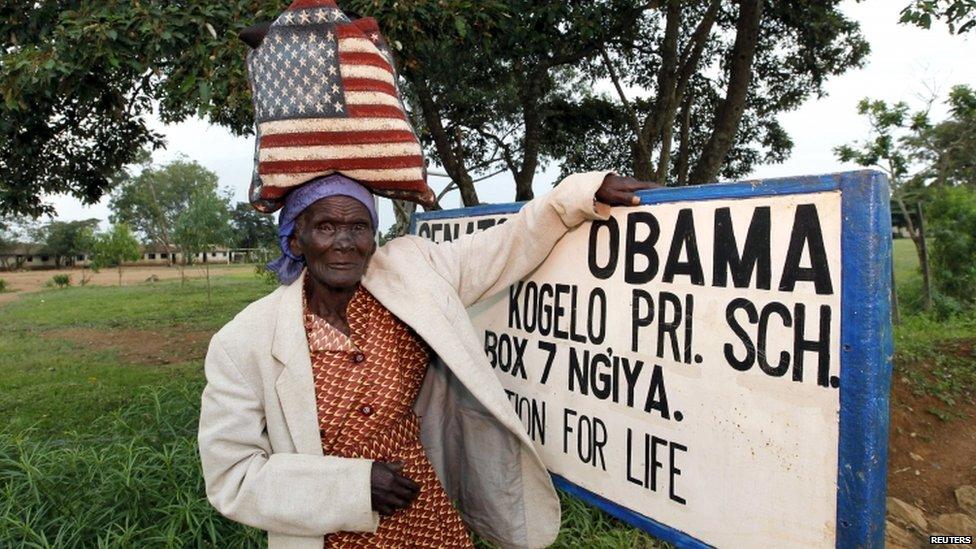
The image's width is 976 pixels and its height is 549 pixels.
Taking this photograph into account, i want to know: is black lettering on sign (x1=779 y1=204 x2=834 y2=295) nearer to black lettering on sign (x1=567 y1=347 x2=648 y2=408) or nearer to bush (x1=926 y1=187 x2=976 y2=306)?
black lettering on sign (x1=567 y1=347 x2=648 y2=408)

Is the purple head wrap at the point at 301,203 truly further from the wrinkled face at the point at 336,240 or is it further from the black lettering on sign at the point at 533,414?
the black lettering on sign at the point at 533,414

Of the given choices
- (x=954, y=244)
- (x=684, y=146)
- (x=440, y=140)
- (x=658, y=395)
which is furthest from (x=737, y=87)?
(x=954, y=244)

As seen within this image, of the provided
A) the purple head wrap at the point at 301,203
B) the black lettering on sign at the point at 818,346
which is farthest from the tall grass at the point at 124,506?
the black lettering on sign at the point at 818,346

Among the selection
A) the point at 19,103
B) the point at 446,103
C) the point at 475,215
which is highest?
the point at 446,103

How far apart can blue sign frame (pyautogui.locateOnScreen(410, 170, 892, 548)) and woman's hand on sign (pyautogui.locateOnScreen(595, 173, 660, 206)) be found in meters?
0.42

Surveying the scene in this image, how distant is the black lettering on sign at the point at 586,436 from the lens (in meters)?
1.60

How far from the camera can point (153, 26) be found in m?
3.21

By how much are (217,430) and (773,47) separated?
28.0 ft

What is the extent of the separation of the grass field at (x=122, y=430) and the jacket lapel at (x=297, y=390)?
109 cm

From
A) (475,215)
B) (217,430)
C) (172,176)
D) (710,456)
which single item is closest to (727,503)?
(710,456)

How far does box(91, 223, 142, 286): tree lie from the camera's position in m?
25.6

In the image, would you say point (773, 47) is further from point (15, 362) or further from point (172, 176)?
point (172, 176)

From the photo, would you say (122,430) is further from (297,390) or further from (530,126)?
(530,126)

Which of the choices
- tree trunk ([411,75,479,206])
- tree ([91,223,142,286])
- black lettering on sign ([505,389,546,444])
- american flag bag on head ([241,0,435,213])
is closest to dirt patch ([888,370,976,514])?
black lettering on sign ([505,389,546,444])
